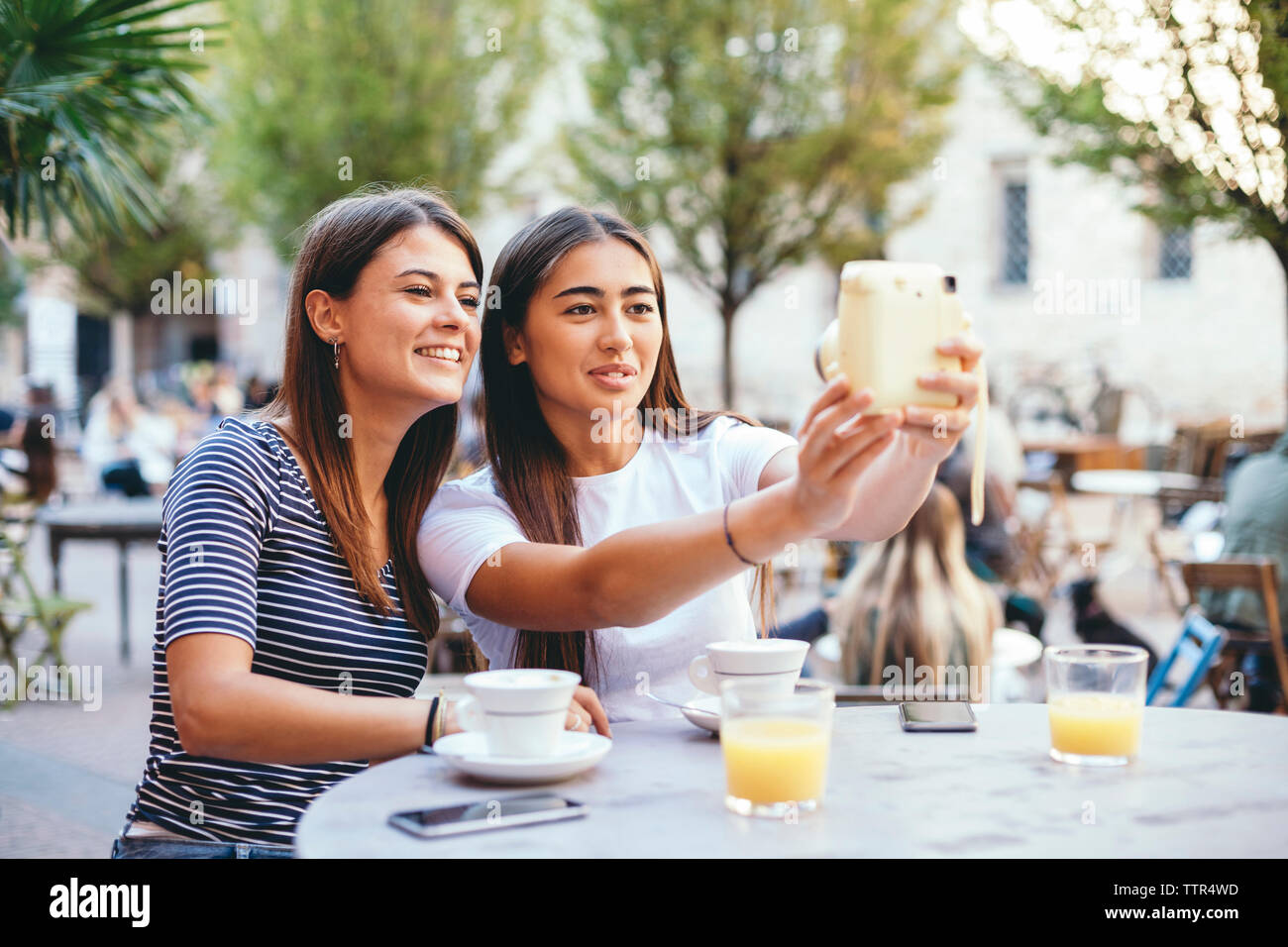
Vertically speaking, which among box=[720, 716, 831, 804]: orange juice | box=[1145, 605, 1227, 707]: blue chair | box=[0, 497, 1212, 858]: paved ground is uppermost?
box=[720, 716, 831, 804]: orange juice

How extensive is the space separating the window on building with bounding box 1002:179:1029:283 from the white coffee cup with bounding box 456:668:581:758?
54.2 ft

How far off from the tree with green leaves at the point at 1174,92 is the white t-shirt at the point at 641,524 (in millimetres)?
3450

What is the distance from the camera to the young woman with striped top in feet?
5.74

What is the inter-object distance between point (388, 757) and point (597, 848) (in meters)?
0.58

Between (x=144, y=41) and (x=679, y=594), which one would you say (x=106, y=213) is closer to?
(x=144, y=41)

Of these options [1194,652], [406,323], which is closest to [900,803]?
[406,323]

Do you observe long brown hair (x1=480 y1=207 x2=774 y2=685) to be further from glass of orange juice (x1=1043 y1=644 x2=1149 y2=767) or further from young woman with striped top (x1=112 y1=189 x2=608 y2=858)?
glass of orange juice (x1=1043 y1=644 x2=1149 y2=767)

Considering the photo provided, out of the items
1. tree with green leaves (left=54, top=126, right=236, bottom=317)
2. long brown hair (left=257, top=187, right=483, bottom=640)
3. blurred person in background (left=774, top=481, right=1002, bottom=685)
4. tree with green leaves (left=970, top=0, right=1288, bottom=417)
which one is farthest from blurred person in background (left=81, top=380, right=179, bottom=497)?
tree with green leaves (left=54, top=126, right=236, bottom=317)

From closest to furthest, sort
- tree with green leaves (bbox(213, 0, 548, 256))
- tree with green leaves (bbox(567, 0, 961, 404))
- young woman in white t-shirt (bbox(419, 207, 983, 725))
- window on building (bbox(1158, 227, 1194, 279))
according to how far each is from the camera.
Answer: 1. young woman in white t-shirt (bbox(419, 207, 983, 725))
2. tree with green leaves (bbox(567, 0, 961, 404))
3. tree with green leaves (bbox(213, 0, 548, 256))
4. window on building (bbox(1158, 227, 1194, 279))

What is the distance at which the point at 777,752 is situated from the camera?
147cm

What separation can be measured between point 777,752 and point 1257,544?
12.9ft

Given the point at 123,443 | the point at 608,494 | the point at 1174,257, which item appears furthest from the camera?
the point at 1174,257

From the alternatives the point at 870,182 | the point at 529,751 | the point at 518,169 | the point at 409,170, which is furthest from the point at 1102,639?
the point at 518,169

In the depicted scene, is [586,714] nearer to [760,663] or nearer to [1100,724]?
[760,663]
